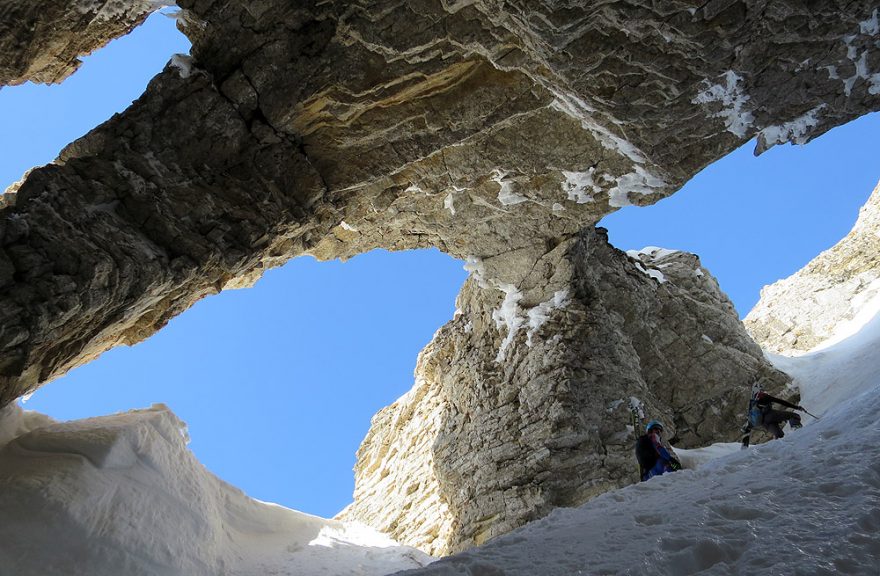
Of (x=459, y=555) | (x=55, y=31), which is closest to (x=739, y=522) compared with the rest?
(x=459, y=555)

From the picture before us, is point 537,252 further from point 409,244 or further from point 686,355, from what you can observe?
point 686,355

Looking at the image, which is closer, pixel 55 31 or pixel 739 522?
pixel 739 522

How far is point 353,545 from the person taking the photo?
17188mm

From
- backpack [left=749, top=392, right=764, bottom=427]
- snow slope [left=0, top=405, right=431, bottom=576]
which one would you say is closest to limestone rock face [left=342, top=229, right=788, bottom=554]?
snow slope [left=0, top=405, right=431, bottom=576]

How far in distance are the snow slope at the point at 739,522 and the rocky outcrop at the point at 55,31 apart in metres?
12.2

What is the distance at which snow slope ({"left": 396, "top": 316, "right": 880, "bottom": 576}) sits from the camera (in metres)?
6.11

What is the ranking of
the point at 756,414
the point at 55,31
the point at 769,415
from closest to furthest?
1. the point at 55,31
2. the point at 769,415
3. the point at 756,414

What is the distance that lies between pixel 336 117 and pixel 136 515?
893cm

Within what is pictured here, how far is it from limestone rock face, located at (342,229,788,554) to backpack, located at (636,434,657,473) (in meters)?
3.40

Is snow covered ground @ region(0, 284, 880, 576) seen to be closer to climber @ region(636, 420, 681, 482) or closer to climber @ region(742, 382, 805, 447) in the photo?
climber @ region(636, 420, 681, 482)

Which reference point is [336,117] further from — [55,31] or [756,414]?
[756,414]

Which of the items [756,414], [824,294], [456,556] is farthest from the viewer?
[824,294]

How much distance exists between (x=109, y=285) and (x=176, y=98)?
4.21m

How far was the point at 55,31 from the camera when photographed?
12695 mm
